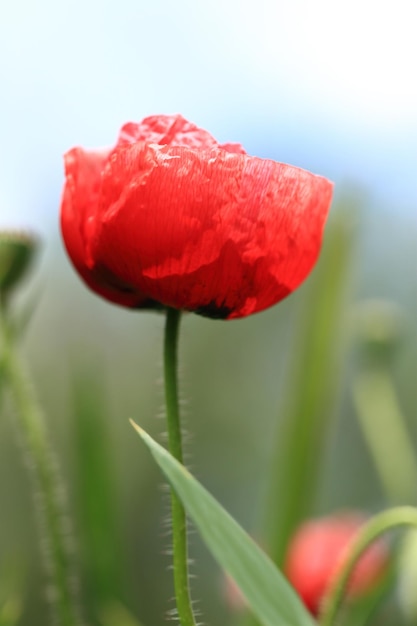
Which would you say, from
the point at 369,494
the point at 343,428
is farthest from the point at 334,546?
the point at 343,428

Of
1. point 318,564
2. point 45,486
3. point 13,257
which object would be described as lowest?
point 318,564

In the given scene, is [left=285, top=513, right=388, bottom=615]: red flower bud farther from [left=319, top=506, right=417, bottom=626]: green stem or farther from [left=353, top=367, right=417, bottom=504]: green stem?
[left=319, top=506, right=417, bottom=626]: green stem

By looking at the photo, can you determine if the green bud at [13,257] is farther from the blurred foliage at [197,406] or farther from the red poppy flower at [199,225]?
the blurred foliage at [197,406]

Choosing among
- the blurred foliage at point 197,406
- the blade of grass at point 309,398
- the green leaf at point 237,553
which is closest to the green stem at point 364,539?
the green leaf at point 237,553

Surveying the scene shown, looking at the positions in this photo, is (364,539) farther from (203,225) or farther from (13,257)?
(13,257)

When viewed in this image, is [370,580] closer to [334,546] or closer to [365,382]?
[334,546]

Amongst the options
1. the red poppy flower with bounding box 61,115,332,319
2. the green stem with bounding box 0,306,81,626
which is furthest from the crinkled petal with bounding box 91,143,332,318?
the green stem with bounding box 0,306,81,626

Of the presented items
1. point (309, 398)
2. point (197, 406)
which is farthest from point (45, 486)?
point (197, 406)
